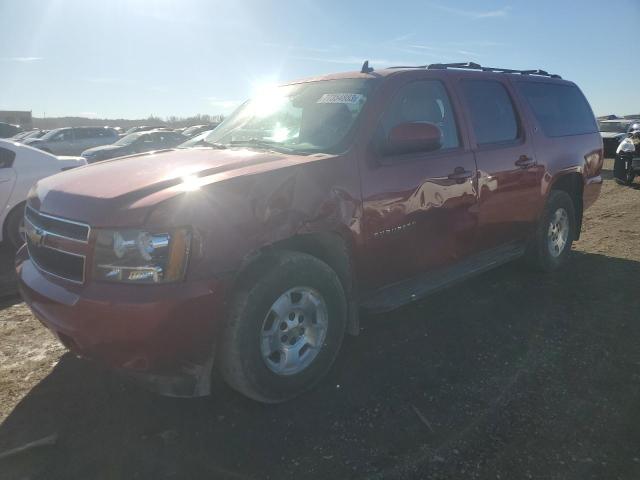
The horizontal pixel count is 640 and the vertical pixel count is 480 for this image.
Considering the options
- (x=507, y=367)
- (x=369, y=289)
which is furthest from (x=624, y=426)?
(x=369, y=289)

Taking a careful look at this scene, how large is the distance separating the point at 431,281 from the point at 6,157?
18.0 feet

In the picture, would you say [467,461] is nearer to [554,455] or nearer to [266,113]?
[554,455]

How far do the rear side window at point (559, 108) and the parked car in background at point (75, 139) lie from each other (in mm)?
21591

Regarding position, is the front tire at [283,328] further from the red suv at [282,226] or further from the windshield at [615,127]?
the windshield at [615,127]

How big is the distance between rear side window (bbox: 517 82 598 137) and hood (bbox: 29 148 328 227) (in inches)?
114

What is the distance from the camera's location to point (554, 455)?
8.00 feet

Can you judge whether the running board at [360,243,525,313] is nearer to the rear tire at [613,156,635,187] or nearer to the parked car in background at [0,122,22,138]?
the rear tire at [613,156,635,187]

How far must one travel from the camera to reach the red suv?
2.37 metres

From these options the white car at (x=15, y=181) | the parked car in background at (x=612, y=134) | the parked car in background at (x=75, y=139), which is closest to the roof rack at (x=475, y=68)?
the white car at (x=15, y=181)

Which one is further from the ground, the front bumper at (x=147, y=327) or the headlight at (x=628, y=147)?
the headlight at (x=628, y=147)

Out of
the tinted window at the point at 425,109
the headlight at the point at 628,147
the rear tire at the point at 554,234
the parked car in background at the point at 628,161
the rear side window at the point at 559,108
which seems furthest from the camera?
the headlight at the point at 628,147

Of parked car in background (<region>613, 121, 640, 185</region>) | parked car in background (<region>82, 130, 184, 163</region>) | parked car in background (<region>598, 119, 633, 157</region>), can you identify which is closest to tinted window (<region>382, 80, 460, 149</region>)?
parked car in background (<region>613, 121, 640, 185</region>)

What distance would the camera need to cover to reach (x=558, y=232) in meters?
5.30

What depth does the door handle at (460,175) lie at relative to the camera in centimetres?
364
